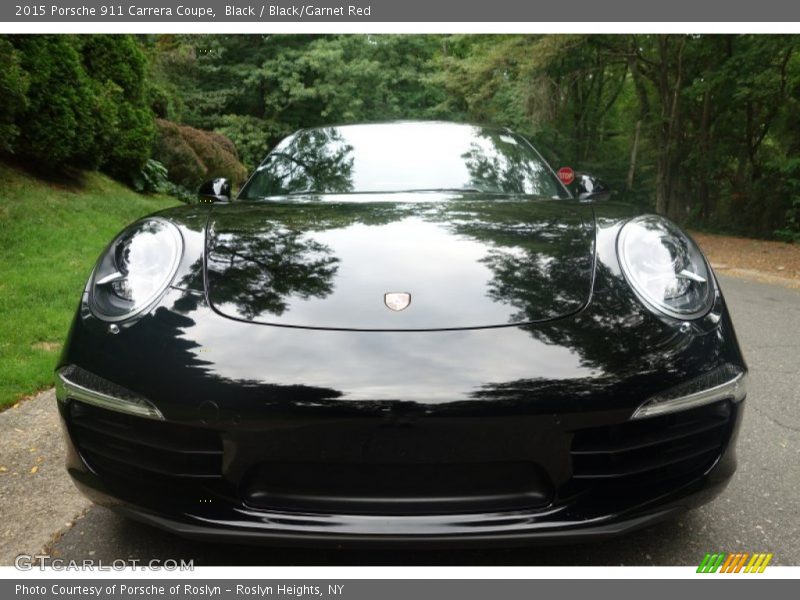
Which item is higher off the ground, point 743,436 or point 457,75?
point 457,75

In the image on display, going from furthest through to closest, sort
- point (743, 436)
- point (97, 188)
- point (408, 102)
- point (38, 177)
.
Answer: point (408, 102)
point (97, 188)
point (38, 177)
point (743, 436)

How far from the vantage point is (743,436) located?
8.55 ft

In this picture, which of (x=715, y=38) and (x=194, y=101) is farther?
(x=194, y=101)

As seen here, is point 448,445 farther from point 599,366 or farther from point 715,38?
point 715,38

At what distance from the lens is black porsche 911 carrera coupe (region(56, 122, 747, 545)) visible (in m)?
1.42

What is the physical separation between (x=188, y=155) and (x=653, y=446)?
11260 mm

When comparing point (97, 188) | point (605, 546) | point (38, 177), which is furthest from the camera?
point (97, 188)

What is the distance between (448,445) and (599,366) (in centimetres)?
38

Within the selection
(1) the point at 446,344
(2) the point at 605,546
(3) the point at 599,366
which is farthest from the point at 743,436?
(1) the point at 446,344

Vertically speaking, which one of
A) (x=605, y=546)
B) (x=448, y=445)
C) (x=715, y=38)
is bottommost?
(x=605, y=546)

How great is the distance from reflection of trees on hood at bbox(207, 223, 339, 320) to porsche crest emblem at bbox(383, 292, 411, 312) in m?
0.15

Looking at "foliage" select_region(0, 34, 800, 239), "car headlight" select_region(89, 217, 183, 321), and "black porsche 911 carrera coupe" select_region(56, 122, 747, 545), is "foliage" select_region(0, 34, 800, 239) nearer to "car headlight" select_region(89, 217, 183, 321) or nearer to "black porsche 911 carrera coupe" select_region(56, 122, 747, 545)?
"car headlight" select_region(89, 217, 183, 321)

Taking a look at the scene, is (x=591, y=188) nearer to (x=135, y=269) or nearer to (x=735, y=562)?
(x=735, y=562)

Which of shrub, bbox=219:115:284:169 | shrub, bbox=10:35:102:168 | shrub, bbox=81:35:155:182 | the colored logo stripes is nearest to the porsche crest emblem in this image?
the colored logo stripes
